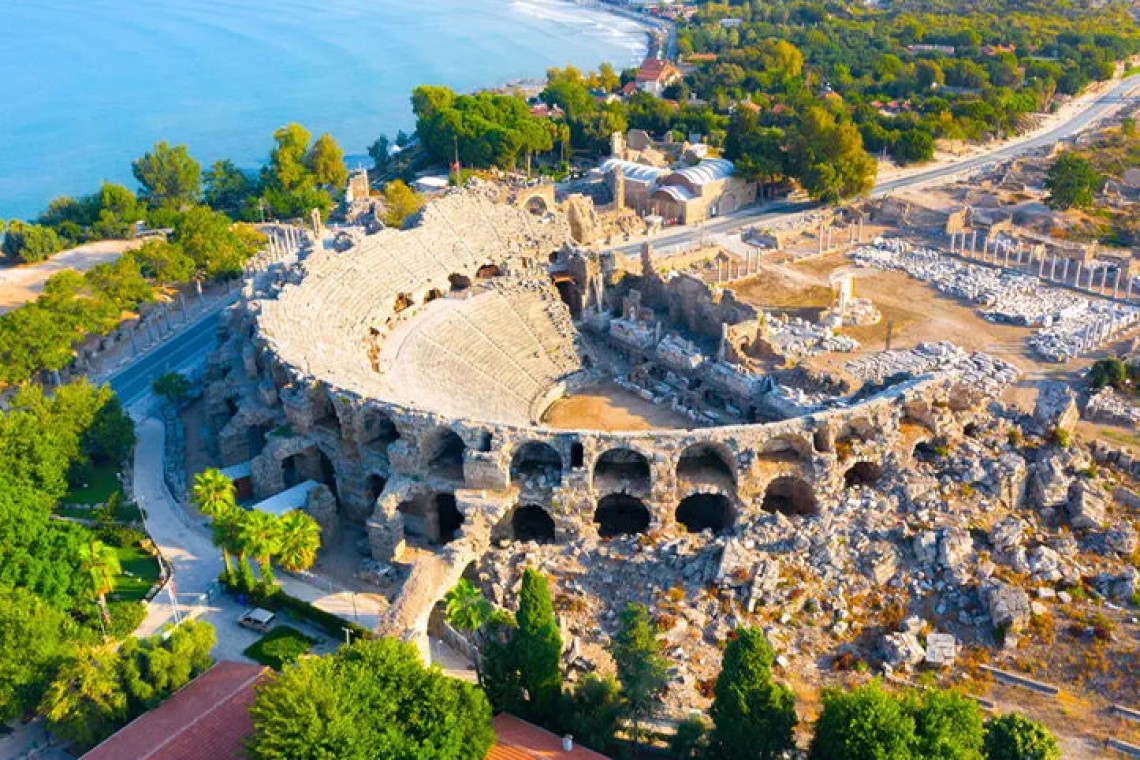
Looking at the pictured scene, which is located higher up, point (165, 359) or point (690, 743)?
point (690, 743)

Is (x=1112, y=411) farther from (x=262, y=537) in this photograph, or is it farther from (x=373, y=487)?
(x=262, y=537)

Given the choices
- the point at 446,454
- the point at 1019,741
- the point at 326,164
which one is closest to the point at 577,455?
the point at 446,454

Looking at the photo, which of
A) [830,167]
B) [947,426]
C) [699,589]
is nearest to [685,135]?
[830,167]

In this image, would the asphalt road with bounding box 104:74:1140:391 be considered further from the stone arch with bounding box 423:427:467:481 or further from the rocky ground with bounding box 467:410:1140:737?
the rocky ground with bounding box 467:410:1140:737

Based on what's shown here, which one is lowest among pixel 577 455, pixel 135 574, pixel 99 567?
pixel 135 574

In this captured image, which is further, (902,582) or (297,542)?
(902,582)

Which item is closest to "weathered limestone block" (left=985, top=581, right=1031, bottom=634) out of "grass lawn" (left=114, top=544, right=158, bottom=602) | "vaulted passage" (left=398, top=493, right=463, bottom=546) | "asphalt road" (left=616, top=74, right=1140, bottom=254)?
"vaulted passage" (left=398, top=493, right=463, bottom=546)
